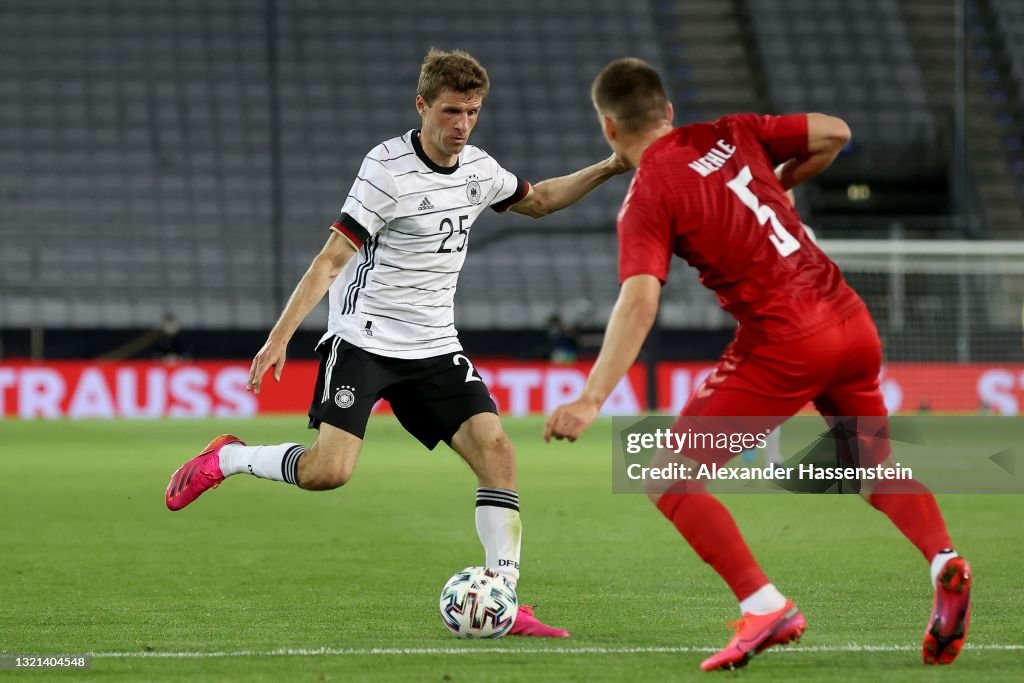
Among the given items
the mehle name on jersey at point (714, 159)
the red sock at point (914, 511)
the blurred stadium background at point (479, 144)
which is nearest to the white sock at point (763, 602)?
the red sock at point (914, 511)

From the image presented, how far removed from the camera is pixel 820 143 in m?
4.77

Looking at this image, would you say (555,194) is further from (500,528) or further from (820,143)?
(820,143)

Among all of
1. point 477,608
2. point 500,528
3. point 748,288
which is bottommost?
point 477,608

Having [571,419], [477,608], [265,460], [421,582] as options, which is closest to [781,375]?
[571,419]

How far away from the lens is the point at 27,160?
2711 centimetres

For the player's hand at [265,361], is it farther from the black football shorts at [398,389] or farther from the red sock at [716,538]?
the red sock at [716,538]

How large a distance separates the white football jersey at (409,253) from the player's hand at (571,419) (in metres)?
1.80

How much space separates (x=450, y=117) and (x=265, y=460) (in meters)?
1.48

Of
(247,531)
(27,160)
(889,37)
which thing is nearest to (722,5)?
(889,37)

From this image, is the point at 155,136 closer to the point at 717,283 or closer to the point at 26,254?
the point at 26,254

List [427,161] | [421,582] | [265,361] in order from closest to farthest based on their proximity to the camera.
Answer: [265,361], [427,161], [421,582]

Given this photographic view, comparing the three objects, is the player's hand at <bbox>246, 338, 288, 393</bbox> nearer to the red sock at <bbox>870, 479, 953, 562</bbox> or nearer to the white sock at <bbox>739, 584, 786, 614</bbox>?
the white sock at <bbox>739, 584, 786, 614</bbox>

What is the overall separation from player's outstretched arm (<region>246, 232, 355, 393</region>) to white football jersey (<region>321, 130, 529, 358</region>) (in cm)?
16

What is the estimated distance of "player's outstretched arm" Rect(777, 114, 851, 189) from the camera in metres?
4.76
